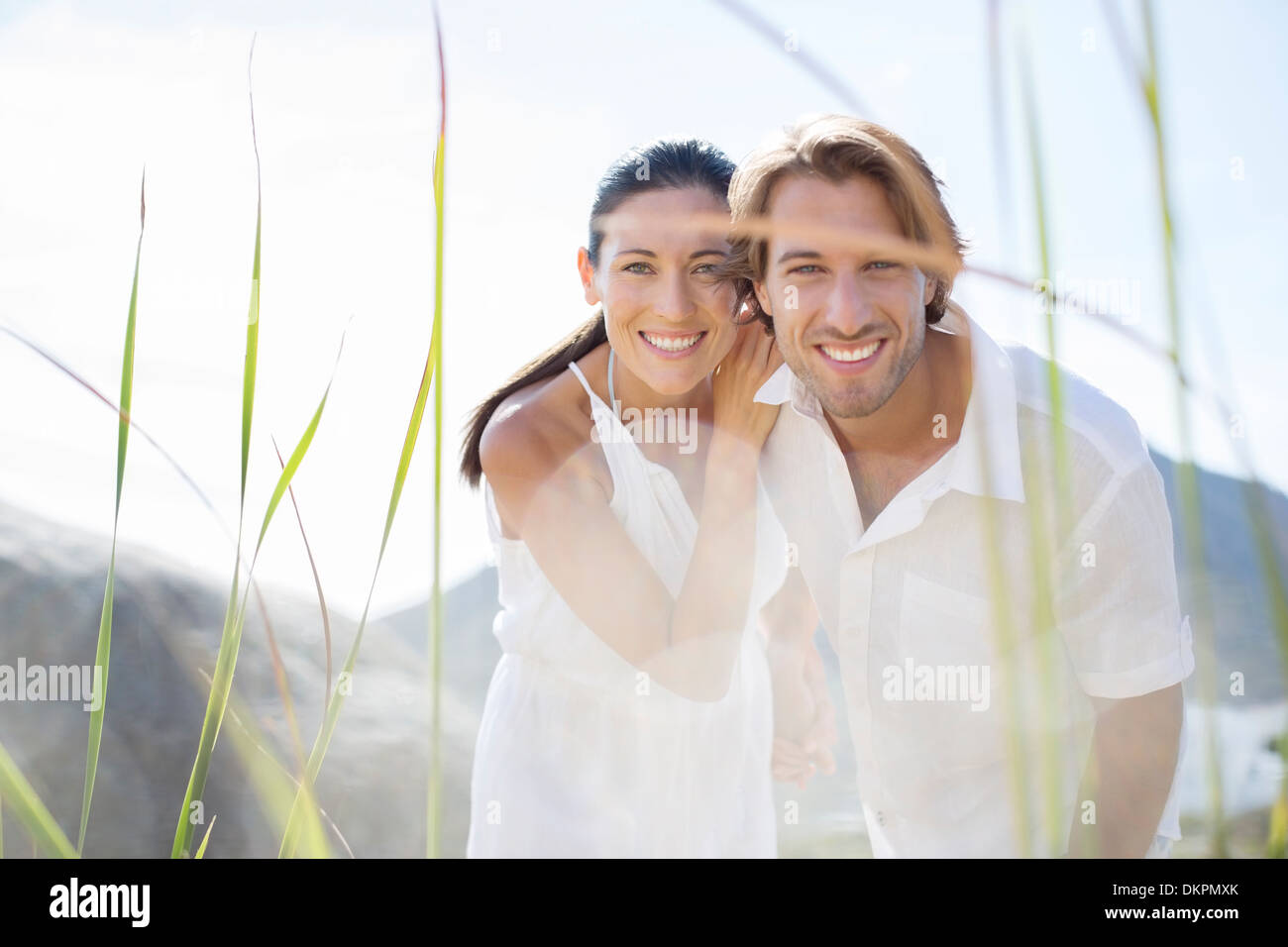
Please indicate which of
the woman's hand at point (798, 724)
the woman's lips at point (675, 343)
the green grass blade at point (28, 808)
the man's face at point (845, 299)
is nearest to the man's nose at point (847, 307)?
the man's face at point (845, 299)

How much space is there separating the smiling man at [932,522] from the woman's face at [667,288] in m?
0.07

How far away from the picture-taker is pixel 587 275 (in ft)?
5.59

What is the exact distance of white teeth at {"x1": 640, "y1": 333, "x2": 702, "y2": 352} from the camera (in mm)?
1548

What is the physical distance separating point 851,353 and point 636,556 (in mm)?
535

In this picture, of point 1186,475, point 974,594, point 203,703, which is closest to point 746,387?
point 974,594

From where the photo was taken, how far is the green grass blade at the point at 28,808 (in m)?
0.87

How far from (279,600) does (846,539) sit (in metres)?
1.18

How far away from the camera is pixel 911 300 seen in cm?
129

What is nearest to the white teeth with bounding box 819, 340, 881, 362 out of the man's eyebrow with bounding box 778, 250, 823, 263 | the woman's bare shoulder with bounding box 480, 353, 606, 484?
the man's eyebrow with bounding box 778, 250, 823, 263

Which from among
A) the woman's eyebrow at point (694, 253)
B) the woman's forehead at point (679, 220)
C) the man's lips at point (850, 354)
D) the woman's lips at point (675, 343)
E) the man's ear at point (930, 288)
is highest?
the woman's forehead at point (679, 220)

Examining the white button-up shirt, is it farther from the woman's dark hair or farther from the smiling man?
the woman's dark hair

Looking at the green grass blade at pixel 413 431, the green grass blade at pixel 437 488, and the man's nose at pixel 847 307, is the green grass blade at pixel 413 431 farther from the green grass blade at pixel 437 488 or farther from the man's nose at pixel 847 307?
the man's nose at pixel 847 307
